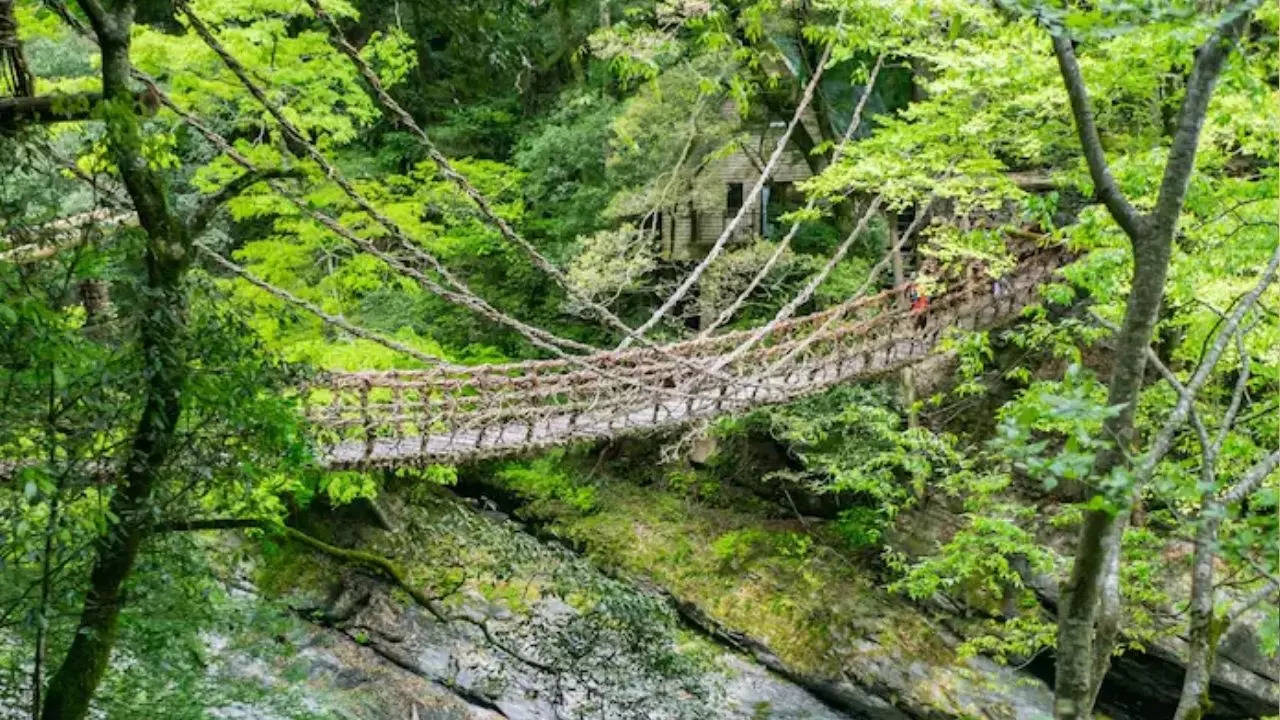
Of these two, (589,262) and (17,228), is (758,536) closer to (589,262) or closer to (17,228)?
(589,262)

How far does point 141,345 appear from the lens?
81.4 inches

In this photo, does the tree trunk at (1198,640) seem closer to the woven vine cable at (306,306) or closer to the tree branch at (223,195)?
the tree branch at (223,195)

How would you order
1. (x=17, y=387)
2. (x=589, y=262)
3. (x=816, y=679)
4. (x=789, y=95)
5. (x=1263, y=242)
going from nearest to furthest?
1. (x=17, y=387)
2. (x=1263, y=242)
3. (x=816, y=679)
4. (x=589, y=262)
5. (x=789, y=95)

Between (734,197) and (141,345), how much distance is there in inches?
353

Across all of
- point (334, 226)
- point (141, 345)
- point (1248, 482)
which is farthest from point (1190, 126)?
point (334, 226)

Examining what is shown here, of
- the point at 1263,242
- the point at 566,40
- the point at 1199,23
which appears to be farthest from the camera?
the point at 566,40

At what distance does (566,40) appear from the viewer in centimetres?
983

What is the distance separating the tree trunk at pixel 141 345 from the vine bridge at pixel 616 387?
1522 millimetres

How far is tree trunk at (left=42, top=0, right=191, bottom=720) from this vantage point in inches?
81.3

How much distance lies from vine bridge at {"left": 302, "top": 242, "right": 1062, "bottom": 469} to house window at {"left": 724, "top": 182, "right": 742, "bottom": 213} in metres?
3.62

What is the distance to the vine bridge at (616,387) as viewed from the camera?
4.96 metres

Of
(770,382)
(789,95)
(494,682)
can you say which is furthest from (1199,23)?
(789,95)

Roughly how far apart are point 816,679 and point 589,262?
3973 mm

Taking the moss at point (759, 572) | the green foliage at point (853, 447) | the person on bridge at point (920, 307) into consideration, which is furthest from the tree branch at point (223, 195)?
the moss at point (759, 572)
